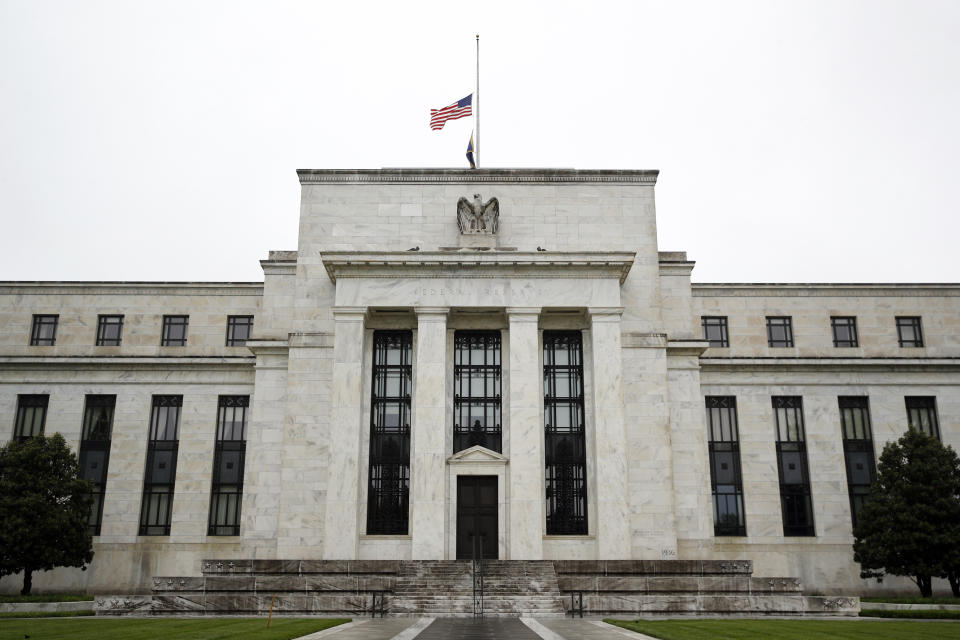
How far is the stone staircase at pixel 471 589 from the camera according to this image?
28.6m

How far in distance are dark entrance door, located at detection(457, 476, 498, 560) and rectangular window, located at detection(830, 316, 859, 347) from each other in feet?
74.8

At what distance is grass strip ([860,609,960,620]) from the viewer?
1098 inches

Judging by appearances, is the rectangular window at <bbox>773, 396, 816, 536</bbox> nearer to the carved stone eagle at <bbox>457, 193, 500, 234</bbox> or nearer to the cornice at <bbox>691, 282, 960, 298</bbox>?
the cornice at <bbox>691, 282, 960, 298</bbox>

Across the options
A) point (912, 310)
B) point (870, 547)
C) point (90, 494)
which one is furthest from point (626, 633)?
point (912, 310)

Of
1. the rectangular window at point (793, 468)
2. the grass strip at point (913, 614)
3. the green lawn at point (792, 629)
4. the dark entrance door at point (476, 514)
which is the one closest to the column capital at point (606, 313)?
the dark entrance door at point (476, 514)

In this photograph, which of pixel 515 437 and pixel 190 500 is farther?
pixel 190 500

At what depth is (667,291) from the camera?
141 feet

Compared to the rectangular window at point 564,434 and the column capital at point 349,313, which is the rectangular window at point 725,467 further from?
the column capital at point 349,313

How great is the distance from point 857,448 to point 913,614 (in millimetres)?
17246

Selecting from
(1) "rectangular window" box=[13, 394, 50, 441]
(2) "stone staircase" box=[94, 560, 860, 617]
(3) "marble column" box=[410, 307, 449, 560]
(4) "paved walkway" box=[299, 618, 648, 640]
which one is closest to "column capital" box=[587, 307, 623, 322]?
(3) "marble column" box=[410, 307, 449, 560]

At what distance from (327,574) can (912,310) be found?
36145 mm

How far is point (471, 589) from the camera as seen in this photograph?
101 ft

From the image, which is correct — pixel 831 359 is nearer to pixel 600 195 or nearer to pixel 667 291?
pixel 667 291

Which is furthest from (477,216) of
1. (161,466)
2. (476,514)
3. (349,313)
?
(161,466)
